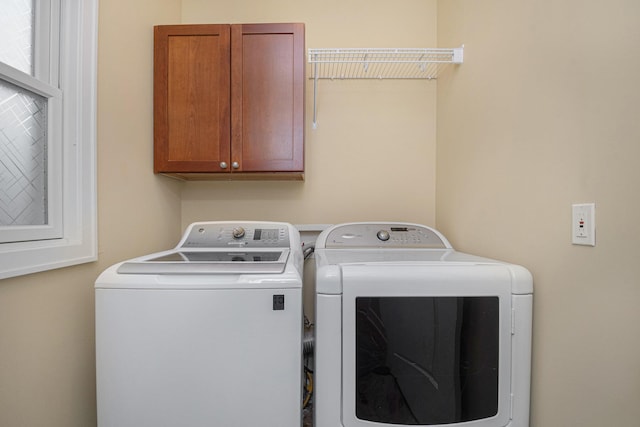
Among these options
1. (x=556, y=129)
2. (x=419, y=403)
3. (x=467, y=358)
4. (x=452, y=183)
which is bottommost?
(x=419, y=403)

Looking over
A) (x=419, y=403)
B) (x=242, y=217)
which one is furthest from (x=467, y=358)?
(x=242, y=217)

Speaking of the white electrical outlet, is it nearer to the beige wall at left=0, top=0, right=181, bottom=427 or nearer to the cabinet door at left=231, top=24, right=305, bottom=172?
the cabinet door at left=231, top=24, right=305, bottom=172

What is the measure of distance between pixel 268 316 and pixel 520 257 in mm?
897

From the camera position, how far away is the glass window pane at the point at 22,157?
0.94 m

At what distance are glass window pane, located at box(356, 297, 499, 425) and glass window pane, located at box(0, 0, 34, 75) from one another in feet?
4.53

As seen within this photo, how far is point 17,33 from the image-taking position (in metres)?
0.99

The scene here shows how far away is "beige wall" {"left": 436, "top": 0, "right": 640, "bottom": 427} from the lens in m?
0.69

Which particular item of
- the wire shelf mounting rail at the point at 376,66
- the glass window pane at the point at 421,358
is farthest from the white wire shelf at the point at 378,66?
the glass window pane at the point at 421,358

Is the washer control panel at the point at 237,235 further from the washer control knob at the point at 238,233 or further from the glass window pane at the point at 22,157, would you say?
the glass window pane at the point at 22,157

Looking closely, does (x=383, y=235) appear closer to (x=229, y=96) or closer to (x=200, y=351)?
(x=200, y=351)

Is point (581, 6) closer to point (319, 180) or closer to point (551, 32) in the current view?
point (551, 32)

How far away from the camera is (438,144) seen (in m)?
1.85

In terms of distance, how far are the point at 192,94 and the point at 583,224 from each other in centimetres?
171

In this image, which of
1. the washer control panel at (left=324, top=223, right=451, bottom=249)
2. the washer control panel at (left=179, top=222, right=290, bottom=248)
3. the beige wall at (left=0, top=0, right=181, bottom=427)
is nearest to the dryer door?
the washer control panel at (left=324, top=223, right=451, bottom=249)
